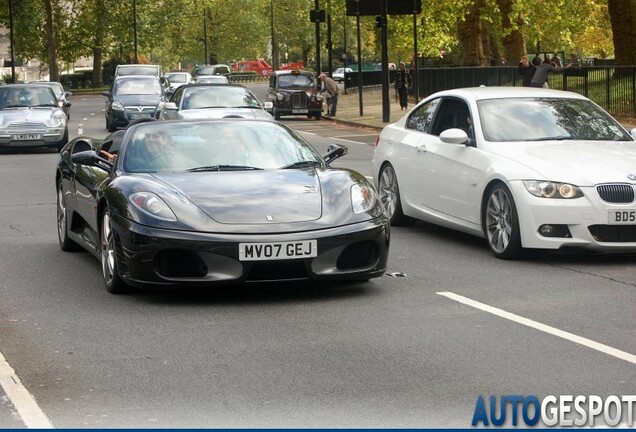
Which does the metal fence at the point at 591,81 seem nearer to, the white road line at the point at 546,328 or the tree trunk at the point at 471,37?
the tree trunk at the point at 471,37

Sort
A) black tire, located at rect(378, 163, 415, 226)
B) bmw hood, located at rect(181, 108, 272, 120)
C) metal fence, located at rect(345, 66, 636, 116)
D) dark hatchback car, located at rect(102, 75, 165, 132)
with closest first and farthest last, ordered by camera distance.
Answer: black tire, located at rect(378, 163, 415, 226)
bmw hood, located at rect(181, 108, 272, 120)
metal fence, located at rect(345, 66, 636, 116)
dark hatchback car, located at rect(102, 75, 165, 132)

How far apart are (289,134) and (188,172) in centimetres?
124

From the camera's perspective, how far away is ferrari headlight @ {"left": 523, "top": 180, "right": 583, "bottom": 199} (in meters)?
11.1

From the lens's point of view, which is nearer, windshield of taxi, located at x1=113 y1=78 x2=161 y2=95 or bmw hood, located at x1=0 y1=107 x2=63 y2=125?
bmw hood, located at x1=0 y1=107 x2=63 y2=125

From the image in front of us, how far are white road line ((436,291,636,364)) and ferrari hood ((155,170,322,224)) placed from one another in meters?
1.15

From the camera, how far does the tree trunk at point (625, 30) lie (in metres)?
37.7

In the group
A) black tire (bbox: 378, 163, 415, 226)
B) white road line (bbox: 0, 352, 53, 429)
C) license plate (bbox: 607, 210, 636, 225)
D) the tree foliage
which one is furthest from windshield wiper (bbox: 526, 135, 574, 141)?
the tree foliage

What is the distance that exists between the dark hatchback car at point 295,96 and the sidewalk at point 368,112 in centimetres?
75

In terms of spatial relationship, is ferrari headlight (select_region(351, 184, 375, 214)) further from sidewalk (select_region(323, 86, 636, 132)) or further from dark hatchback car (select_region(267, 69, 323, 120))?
dark hatchback car (select_region(267, 69, 323, 120))

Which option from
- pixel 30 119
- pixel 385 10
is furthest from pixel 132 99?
pixel 30 119

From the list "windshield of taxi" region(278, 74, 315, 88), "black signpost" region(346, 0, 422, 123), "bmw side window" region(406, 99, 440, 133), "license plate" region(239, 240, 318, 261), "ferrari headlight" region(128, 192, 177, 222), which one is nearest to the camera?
"license plate" region(239, 240, 318, 261)

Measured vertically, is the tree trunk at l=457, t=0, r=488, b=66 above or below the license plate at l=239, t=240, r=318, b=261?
above

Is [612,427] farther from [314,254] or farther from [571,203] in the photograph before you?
[571,203]

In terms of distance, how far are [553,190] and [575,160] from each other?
1.57 feet
